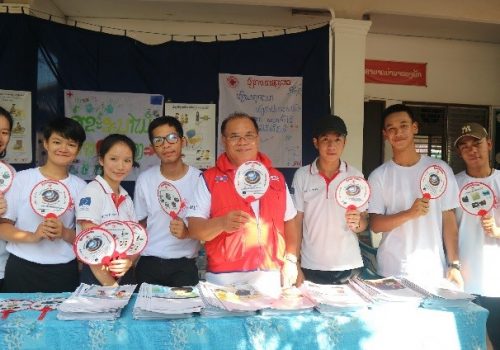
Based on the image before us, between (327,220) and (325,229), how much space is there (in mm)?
54

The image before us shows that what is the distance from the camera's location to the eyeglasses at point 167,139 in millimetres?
2383

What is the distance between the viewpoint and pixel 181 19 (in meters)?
5.56

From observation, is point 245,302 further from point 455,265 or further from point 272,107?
point 272,107

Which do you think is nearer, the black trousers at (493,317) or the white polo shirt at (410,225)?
the white polo shirt at (410,225)

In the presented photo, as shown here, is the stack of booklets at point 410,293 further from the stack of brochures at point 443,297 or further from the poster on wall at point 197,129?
the poster on wall at point 197,129

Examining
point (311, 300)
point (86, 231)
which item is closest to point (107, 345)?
point (86, 231)

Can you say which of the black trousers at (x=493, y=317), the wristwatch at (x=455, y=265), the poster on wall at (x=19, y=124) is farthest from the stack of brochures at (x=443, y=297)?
the poster on wall at (x=19, y=124)

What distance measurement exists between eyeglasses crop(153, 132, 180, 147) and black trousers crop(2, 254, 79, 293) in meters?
0.80

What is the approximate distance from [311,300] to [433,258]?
92cm

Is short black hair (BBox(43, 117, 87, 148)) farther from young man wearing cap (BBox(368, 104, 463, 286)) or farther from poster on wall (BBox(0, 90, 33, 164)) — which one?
poster on wall (BBox(0, 90, 33, 164))

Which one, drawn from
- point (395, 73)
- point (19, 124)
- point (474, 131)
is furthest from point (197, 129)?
point (395, 73)

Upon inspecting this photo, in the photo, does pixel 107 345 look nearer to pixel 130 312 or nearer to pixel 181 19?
pixel 130 312

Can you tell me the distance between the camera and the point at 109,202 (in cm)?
224

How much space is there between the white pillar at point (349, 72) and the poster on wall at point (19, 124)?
2967mm
